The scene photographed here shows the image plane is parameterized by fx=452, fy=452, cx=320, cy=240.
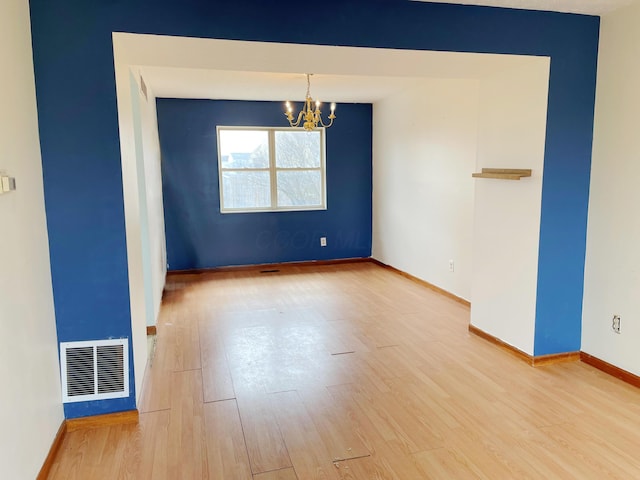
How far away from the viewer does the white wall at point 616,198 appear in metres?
2.77

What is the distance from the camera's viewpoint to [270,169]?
6.49 metres

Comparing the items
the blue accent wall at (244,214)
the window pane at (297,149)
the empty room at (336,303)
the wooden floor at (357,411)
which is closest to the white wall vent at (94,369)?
the empty room at (336,303)

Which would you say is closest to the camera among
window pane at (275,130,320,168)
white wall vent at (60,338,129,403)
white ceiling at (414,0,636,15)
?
white wall vent at (60,338,129,403)

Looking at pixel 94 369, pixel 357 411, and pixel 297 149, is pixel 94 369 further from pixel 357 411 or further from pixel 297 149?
pixel 297 149

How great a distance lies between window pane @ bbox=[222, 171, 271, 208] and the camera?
20.9ft

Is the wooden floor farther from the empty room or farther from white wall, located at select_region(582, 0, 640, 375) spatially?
white wall, located at select_region(582, 0, 640, 375)

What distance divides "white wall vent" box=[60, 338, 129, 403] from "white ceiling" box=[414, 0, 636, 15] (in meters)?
2.67

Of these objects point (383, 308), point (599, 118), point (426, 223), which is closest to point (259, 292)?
point (383, 308)

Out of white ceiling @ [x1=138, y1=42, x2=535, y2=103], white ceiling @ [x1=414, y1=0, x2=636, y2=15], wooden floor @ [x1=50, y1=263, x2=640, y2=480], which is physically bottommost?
wooden floor @ [x1=50, y1=263, x2=640, y2=480]

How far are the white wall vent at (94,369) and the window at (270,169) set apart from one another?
13.3ft

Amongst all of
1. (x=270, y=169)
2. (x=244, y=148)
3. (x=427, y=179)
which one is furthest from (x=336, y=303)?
(x=244, y=148)

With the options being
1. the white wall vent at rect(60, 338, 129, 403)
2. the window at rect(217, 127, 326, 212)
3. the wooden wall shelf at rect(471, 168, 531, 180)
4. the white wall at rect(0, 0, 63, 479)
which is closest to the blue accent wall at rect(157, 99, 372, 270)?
the window at rect(217, 127, 326, 212)

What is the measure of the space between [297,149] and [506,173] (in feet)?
12.7

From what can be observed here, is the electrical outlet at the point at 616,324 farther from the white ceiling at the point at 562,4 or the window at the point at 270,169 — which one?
the window at the point at 270,169
